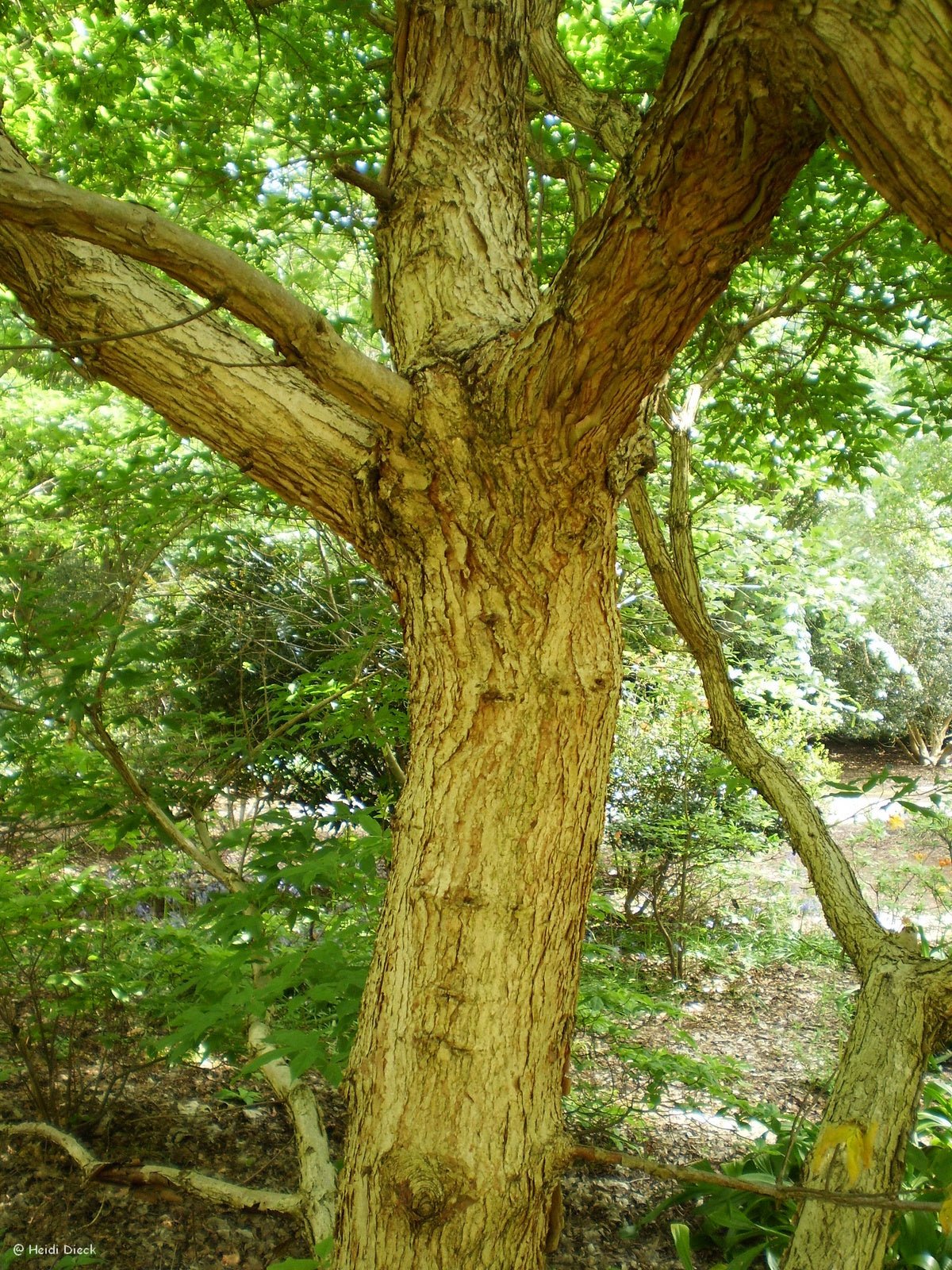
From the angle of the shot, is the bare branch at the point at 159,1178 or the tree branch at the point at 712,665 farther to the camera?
the tree branch at the point at 712,665

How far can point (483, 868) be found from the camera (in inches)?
59.6

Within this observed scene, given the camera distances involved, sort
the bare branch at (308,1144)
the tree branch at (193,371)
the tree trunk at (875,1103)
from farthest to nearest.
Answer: the bare branch at (308,1144) → the tree trunk at (875,1103) → the tree branch at (193,371)

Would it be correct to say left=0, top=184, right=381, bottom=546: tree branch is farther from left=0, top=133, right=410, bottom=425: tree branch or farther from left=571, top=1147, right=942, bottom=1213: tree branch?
left=571, top=1147, right=942, bottom=1213: tree branch

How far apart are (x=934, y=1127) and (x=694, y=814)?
2.80m

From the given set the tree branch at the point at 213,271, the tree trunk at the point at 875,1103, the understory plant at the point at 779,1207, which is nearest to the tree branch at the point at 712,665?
the tree trunk at the point at 875,1103

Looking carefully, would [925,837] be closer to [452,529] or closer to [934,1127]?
[934,1127]

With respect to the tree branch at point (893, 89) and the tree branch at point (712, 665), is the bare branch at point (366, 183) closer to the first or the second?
the tree branch at point (893, 89)

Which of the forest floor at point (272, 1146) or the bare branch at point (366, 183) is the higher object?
the bare branch at point (366, 183)

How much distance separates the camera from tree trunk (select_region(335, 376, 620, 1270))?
56.4 inches

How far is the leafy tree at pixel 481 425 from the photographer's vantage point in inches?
47.7

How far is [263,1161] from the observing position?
317cm

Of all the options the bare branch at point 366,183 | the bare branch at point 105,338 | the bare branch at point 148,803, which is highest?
the bare branch at point 366,183

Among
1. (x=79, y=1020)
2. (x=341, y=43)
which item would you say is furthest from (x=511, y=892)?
(x=341, y=43)

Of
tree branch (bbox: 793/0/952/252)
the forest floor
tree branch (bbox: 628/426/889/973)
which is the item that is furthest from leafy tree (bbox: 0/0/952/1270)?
the forest floor
